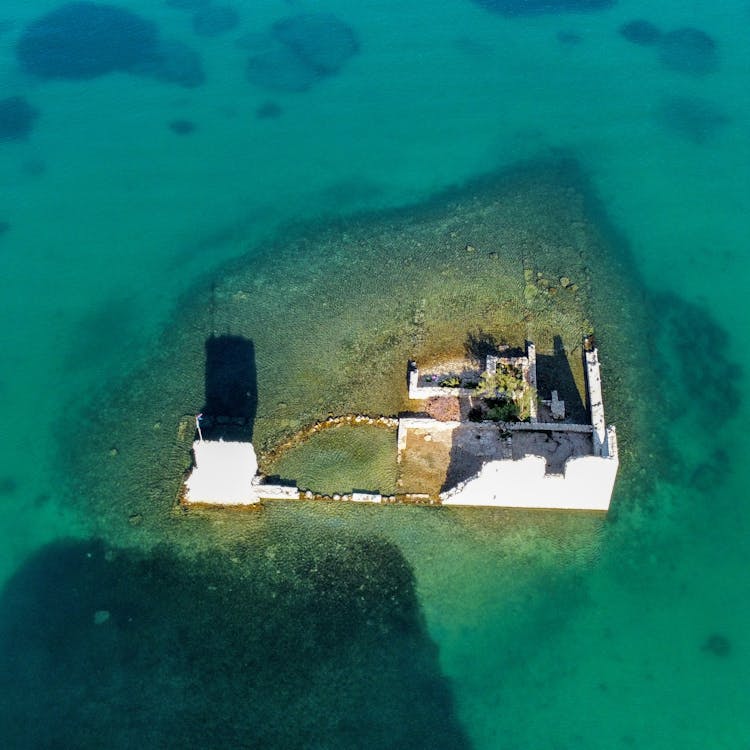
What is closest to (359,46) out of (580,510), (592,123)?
(592,123)

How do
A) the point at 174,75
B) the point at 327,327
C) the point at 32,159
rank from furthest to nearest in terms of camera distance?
the point at 174,75 < the point at 32,159 < the point at 327,327

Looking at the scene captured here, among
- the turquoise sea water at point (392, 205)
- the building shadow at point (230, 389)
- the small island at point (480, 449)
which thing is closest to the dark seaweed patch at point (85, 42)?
the turquoise sea water at point (392, 205)

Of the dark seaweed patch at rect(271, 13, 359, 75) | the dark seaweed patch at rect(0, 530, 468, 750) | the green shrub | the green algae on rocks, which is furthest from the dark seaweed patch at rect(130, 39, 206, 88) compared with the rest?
the dark seaweed patch at rect(0, 530, 468, 750)

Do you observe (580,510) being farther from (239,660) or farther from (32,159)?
(32,159)

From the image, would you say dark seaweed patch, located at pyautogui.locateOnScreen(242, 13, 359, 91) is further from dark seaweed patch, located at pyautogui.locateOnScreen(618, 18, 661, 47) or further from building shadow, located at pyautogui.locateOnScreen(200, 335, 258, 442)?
building shadow, located at pyautogui.locateOnScreen(200, 335, 258, 442)

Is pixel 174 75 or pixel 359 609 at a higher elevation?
pixel 174 75

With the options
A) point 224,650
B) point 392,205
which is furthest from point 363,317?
point 224,650

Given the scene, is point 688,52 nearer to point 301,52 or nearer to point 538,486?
point 301,52
